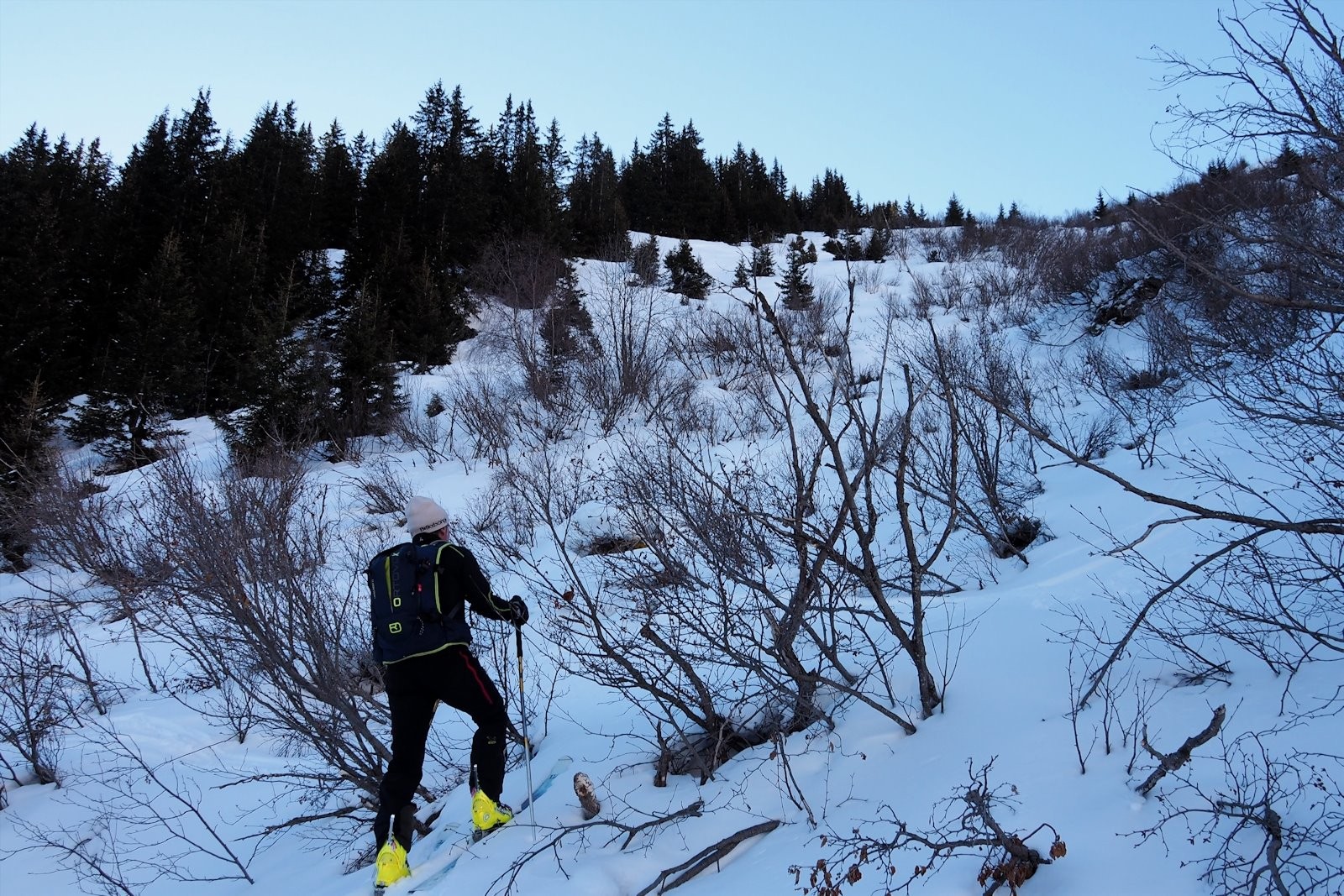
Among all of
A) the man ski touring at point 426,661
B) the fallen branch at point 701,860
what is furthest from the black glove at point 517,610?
the fallen branch at point 701,860

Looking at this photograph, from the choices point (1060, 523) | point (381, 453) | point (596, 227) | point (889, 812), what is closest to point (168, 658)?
point (381, 453)

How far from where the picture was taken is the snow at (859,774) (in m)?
3.18

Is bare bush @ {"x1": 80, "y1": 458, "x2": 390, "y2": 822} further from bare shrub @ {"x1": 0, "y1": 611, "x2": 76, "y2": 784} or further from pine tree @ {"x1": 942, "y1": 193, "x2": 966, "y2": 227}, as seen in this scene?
pine tree @ {"x1": 942, "y1": 193, "x2": 966, "y2": 227}

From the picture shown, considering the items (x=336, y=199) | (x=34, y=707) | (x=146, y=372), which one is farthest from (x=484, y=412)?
(x=336, y=199)

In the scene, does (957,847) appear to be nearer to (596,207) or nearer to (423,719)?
(423,719)

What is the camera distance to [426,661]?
4449mm

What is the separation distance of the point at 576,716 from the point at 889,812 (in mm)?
3314

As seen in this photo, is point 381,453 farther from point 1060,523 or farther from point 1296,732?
point 1296,732

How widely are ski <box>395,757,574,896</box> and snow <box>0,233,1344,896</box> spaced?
87mm

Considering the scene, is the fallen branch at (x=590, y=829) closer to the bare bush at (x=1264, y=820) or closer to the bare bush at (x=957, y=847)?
the bare bush at (x=957, y=847)

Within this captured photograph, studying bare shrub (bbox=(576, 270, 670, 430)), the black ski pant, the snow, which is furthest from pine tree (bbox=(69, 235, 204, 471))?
the black ski pant

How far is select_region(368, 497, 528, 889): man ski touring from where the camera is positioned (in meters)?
4.39

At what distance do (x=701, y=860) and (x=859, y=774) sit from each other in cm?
100

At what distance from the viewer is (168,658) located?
10836 mm
